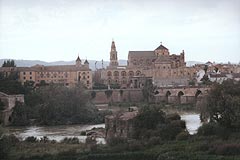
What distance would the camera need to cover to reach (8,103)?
3556 centimetres

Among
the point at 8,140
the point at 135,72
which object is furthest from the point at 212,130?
the point at 135,72

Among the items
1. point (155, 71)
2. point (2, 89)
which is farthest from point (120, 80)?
point (2, 89)

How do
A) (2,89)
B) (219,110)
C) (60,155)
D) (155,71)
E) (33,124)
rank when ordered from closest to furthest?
(60,155)
(219,110)
(33,124)
(2,89)
(155,71)

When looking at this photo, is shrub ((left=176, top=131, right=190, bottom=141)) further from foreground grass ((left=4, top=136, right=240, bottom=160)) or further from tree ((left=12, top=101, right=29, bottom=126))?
tree ((left=12, top=101, right=29, bottom=126))

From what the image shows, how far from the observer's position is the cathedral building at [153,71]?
56188 mm

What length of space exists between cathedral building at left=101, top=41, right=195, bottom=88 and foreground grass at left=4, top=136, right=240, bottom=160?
113 feet

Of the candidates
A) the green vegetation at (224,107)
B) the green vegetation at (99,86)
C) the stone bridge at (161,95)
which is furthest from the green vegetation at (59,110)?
the green vegetation at (99,86)

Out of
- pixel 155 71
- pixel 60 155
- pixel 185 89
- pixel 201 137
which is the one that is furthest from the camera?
pixel 155 71

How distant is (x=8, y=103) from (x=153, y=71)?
2616 centimetres

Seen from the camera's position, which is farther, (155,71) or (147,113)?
(155,71)

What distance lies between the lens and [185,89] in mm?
48281

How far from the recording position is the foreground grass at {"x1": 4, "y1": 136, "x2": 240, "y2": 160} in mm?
17734

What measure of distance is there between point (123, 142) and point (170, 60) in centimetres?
4045

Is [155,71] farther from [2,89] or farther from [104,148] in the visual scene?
[104,148]
